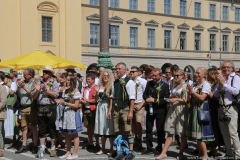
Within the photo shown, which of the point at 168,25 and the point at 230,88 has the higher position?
the point at 168,25

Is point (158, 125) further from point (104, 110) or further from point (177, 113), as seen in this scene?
point (104, 110)

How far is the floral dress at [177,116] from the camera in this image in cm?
991

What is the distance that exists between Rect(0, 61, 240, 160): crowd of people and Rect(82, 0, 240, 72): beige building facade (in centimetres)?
2689

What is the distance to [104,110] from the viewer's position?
1081cm

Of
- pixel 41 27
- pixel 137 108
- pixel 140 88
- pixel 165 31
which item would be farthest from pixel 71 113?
pixel 165 31

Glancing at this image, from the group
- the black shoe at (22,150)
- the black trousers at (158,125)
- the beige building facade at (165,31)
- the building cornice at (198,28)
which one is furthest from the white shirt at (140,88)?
the building cornice at (198,28)

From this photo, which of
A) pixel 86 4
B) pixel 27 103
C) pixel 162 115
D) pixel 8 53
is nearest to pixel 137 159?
pixel 162 115

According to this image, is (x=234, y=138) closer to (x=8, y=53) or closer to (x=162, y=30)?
(x=8, y=53)

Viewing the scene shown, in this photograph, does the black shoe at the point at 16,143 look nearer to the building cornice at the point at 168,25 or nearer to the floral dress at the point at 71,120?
the floral dress at the point at 71,120

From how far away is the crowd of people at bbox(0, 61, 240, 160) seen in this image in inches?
373

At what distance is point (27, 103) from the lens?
11125 millimetres

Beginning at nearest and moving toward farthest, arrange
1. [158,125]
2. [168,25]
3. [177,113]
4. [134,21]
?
1. [177,113]
2. [158,125]
3. [134,21]
4. [168,25]

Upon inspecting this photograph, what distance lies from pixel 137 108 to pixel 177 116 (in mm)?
1479

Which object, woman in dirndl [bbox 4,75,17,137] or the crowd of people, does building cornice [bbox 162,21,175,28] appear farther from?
the crowd of people
